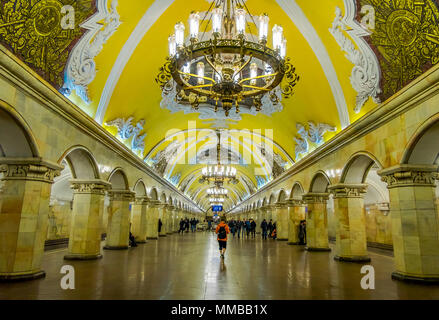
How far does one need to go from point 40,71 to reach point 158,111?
241 inches

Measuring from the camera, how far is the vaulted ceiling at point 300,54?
5.87 meters

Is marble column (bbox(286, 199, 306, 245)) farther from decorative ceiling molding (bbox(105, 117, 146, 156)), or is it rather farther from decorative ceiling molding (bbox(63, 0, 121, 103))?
decorative ceiling molding (bbox(63, 0, 121, 103))

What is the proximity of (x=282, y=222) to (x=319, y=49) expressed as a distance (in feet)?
38.8

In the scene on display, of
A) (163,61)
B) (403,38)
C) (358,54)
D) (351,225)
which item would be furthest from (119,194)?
(403,38)

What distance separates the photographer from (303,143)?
510 inches

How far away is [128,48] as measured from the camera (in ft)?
27.1

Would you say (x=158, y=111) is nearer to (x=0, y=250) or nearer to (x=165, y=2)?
(x=165, y=2)

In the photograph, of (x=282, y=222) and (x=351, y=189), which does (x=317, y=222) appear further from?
(x=282, y=222)

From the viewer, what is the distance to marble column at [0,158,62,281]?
227 inches

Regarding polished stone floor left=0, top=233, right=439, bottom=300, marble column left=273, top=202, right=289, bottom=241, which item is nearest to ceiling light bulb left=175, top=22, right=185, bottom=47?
polished stone floor left=0, top=233, right=439, bottom=300

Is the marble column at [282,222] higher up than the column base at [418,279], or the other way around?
the marble column at [282,222]

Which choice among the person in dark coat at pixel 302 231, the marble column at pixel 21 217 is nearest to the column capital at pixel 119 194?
the marble column at pixel 21 217

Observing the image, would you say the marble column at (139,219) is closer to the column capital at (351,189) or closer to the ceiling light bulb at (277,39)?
the column capital at (351,189)

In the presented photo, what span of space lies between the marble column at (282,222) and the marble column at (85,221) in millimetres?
11304
